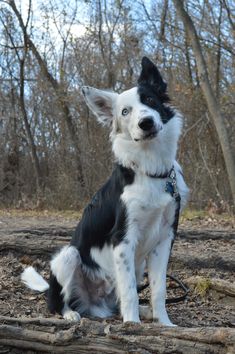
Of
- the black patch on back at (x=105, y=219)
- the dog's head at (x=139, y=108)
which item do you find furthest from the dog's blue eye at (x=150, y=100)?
the black patch on back at (x=105, y=219)

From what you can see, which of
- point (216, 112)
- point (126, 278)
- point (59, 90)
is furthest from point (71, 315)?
point (59, 90)

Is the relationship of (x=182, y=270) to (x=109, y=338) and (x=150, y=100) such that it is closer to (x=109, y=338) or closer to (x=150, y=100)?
(x=150, y=100)

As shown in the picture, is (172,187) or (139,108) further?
(172,187)

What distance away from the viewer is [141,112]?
3.81 metres

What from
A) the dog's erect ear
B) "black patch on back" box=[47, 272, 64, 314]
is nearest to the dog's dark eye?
the dog's erect ear

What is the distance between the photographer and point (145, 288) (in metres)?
5.20

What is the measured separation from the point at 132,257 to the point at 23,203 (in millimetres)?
13327

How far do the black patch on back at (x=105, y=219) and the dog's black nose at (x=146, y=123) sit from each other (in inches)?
13.7

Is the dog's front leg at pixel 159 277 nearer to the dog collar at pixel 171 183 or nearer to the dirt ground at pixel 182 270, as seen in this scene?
the dirt ground at pixel 182 270

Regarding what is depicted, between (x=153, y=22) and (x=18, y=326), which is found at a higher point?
(x=153, y=22)

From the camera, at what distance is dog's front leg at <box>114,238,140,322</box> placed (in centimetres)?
378

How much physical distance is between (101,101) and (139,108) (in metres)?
0.43

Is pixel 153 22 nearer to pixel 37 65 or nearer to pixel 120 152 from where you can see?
pixel 37 65

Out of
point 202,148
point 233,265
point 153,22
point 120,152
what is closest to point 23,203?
point 202,148
